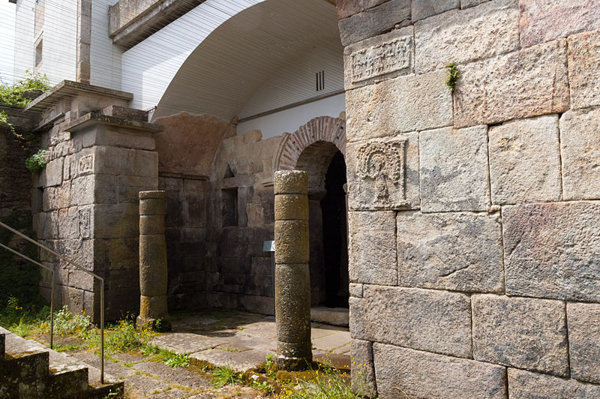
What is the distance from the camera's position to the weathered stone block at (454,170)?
8.64 ft

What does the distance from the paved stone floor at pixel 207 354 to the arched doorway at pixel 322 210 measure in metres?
0.87

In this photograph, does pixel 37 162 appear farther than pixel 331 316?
Yes

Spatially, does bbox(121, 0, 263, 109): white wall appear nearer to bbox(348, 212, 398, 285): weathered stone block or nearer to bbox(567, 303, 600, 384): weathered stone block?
bbox(348, 212, 398, 285): weathered stone block

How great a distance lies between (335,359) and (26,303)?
5838 mm

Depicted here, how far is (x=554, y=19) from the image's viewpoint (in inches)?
95.2

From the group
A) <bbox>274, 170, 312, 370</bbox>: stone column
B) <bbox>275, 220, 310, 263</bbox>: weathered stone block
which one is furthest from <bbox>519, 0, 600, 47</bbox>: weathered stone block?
<bbox>275, 220, 310, 263</bbox>: weathered stone block

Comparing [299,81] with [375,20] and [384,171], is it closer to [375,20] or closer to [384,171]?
[375,20]

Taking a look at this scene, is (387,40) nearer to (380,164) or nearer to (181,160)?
(380,164)

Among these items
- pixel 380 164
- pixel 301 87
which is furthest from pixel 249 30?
pixel 380 164

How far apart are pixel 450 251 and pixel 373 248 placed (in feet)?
1.79

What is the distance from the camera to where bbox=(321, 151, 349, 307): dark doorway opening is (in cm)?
Result: 686

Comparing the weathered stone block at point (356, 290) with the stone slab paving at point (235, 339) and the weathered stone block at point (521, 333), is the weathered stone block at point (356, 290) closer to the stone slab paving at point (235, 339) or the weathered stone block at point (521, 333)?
the weathered stone block at point (521, 333)

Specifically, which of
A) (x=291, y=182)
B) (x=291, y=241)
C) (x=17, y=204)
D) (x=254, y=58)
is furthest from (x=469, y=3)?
(x=17, y=204)

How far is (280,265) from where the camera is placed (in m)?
4.15
